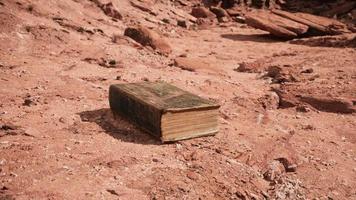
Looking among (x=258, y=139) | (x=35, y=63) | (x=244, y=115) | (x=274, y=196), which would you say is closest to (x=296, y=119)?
(x=244, y=115)

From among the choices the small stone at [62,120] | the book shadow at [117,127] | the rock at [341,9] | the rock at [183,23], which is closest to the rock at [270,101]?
the book shadow at [117,127]

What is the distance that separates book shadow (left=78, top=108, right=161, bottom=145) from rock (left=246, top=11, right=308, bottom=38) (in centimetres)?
698

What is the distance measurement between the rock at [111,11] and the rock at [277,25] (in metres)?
3.54

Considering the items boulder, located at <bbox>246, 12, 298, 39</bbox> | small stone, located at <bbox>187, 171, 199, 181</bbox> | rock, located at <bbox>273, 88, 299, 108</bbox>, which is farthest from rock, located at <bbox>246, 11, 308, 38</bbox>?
small stone, located at <bbox>187, 171, 199, 181</bbox>

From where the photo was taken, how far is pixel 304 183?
11.6ft

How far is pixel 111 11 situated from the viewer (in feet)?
30.8

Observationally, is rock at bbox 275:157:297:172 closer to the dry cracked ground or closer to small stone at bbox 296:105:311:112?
the dry cracked ground

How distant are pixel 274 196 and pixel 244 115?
1.65 m

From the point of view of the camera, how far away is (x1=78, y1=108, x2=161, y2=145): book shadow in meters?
3.67

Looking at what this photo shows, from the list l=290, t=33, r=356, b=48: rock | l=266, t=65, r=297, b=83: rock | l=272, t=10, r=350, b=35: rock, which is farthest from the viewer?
l=272, t=10, r=350, b=35: rock

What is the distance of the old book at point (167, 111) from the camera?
346cm

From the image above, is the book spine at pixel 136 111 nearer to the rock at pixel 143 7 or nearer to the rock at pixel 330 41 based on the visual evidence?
the rock at pixel 330 41

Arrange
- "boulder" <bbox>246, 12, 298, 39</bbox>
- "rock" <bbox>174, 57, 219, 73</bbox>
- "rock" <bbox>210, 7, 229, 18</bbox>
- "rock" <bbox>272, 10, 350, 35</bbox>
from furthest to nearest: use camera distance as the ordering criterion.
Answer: "rock" <bbox>210, 7, 229, 18</bbox>, "rock" <bbox>272, 10, 350, 35</bbox>, "boulder" <bbox>246, 12, 298, 39</bbox>, "rock" <bbox>174, 57, 219, 73</bbox>

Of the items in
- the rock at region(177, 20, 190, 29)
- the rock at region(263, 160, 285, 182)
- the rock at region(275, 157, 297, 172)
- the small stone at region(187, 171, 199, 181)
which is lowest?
the rock at region(177, 20, 190, 29)
